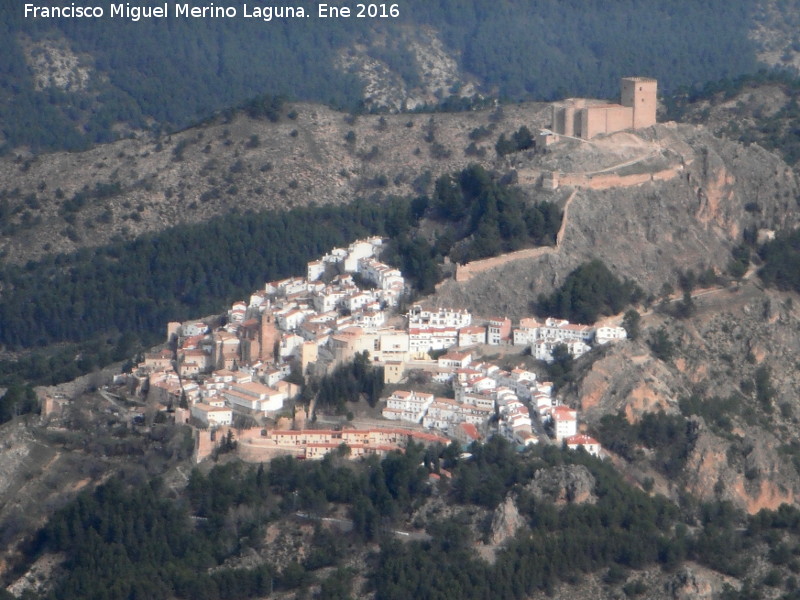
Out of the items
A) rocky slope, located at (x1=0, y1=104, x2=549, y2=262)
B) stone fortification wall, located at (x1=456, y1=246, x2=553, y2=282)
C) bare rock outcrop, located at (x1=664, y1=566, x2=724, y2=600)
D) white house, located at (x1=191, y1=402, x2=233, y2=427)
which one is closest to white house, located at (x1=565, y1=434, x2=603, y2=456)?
bare rock outcrop, located at (x1=664, y1=566, x2=724, y2=600)

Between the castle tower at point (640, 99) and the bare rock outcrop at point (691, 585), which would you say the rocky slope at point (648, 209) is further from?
the bare rock outcrop at point (691, 585)

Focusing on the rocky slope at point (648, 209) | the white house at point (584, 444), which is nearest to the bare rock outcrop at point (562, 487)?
the white house at point (584, 444)

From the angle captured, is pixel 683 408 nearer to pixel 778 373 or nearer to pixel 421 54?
pixel 778 373

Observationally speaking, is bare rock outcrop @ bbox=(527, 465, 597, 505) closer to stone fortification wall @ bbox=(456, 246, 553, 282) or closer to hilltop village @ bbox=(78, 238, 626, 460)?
hilltop village @ bbox=(78, 238, 626, 460)

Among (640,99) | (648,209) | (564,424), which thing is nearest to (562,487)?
(564,424)

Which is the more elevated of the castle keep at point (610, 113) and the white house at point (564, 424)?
the castle keep at point (610, 113)
